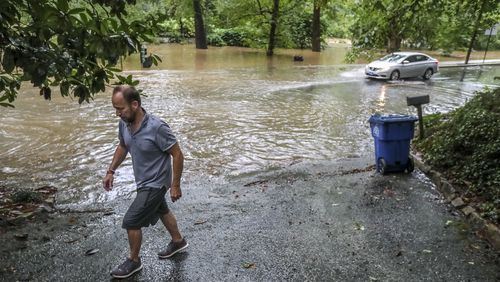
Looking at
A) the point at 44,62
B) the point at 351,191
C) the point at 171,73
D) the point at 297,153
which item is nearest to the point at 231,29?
the point at 171,73

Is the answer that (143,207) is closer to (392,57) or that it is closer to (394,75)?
(394,75)

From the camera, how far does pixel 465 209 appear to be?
5.89 metres

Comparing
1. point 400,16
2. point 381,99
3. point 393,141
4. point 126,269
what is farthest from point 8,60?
point 381,99

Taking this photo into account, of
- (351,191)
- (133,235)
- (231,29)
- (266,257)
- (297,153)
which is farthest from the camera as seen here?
(231,29)

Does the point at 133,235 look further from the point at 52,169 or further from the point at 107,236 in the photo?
the point at 52,169

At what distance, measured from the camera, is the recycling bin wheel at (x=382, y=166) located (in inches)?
301

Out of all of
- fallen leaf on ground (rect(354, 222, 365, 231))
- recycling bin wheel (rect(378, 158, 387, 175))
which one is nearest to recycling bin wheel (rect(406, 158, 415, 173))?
recycling bin wheel (rect(378, 158, 387, 175))

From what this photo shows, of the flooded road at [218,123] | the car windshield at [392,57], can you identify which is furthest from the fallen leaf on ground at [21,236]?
the car windshield at [392,57]

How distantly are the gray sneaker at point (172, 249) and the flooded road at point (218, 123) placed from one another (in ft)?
9.34

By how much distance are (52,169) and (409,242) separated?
7.07 m

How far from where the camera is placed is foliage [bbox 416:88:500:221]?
606 cm

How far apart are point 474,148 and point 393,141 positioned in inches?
49.8

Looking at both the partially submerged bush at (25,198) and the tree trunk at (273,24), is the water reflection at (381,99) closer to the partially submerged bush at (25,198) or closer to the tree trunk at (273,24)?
the partially submerged bush at (25,198)

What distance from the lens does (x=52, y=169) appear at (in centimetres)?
888
